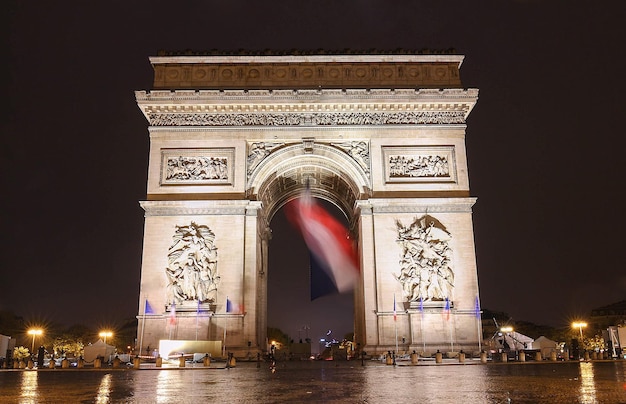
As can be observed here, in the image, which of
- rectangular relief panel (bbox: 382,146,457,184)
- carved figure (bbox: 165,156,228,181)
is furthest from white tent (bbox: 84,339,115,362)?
rectangular relief panel (bbox: 382,146,457,184)

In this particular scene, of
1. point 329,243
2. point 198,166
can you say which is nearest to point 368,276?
point 198,166

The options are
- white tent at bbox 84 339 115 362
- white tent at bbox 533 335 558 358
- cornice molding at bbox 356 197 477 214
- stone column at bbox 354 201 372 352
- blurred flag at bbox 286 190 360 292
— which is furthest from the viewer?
blurred flag at bbox 286 190 360 292

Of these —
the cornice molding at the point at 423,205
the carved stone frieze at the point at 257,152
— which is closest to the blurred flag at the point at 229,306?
the carved stone frieze at the point at 257,152

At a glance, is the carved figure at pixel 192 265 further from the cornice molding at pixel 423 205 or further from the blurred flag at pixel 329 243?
the blurred flag at pixel 329 243

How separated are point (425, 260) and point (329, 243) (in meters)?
13.4

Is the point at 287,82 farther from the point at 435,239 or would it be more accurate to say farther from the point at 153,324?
the point at 153,324

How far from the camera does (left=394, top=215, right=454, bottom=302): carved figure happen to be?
24266 millimetres

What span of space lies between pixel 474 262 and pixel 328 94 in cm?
1033

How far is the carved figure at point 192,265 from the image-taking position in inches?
950

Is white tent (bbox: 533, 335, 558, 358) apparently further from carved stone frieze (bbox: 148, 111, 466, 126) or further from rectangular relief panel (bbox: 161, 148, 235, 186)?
rectangular relief panel (bbox: 161, 148, 235, 186)

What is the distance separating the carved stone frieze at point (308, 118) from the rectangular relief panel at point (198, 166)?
144 centimetres

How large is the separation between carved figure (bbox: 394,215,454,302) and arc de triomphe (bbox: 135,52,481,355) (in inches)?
2.0

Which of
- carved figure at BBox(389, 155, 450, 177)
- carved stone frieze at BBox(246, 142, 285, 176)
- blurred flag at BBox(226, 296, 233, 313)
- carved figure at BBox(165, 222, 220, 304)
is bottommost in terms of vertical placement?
blurred flag at BBox(226, 296, 233, 313)

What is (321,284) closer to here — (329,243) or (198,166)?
(329,243)
